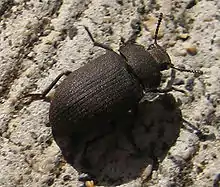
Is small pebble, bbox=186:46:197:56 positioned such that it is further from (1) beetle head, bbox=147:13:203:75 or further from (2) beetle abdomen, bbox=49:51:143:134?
A: (2) beetle abdomen, bbox=49:51:143:134

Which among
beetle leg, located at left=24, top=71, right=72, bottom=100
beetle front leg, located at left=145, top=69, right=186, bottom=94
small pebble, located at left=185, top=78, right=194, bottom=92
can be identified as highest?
beetle leg, located at left=24, top=71, right=72, bottom=100

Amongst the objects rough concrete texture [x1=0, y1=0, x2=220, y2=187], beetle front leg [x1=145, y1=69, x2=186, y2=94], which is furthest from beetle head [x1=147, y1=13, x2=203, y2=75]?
rough concrete texture [x1=0, y1=0, x2=220, y2=187]

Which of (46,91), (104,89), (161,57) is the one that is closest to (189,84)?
(161,57)

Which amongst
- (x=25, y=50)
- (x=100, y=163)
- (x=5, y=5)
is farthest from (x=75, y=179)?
(x=5, y=5)

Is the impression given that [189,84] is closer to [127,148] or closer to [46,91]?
[127,148]

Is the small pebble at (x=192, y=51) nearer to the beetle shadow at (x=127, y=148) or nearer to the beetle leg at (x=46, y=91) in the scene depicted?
the beetle shadow at (x=127, y=148)

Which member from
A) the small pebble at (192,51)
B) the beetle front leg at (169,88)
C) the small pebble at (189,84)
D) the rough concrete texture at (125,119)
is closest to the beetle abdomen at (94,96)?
the beetle front leg at (169,88)

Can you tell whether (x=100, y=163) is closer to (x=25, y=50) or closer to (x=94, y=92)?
(x=94, y=92)
